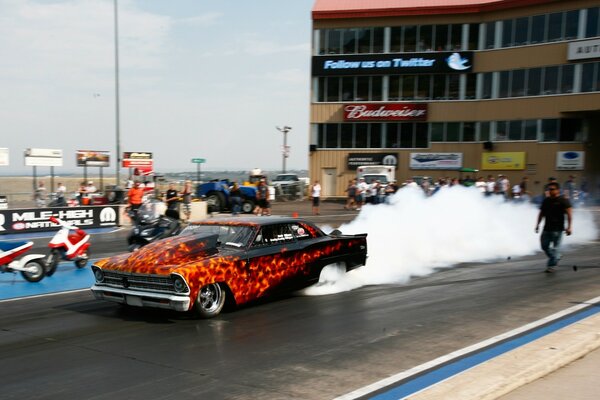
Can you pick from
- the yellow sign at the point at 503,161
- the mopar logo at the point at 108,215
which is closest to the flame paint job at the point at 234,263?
the mopar logo at the point at 108,215

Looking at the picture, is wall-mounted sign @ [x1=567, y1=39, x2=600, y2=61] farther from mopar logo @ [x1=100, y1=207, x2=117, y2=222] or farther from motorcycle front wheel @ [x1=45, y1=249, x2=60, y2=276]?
motorcycle front wheel @ [x1=45, y1=249, x2=60, y2=276]

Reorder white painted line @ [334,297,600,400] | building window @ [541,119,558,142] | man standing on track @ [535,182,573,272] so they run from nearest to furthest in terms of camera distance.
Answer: white painted line @ [334,297,600,400] → man standing on track @ [535,182,573,272] → building window @ [541,119,558,142]

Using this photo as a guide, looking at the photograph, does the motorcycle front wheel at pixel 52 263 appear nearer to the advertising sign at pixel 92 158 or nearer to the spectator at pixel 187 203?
the spectator at pixel 187 203

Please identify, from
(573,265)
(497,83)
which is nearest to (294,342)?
(573,265)

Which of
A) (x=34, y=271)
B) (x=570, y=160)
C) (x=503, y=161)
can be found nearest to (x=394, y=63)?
(x=503, y=161)

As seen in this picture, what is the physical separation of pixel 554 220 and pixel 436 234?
3.45 meters

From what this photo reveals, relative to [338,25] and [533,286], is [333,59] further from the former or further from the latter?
[533,286]

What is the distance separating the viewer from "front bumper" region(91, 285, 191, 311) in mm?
7312

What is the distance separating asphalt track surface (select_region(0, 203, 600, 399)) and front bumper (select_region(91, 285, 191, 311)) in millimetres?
286

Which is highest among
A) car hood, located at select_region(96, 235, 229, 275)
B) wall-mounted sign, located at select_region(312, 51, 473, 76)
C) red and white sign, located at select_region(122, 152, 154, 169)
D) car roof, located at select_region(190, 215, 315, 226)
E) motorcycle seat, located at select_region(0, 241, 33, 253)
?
wall-mounted sign, located at select_region(312, 51, 473, 76)

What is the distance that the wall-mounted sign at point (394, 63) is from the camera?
40062 millimetres

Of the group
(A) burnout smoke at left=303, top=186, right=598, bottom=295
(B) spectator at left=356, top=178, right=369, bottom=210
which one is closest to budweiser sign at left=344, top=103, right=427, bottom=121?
(B) spectator at left=356, top=178, right=369, bottom=210

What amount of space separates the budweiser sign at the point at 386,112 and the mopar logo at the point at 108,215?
914 inches

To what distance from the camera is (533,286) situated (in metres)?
10.1
